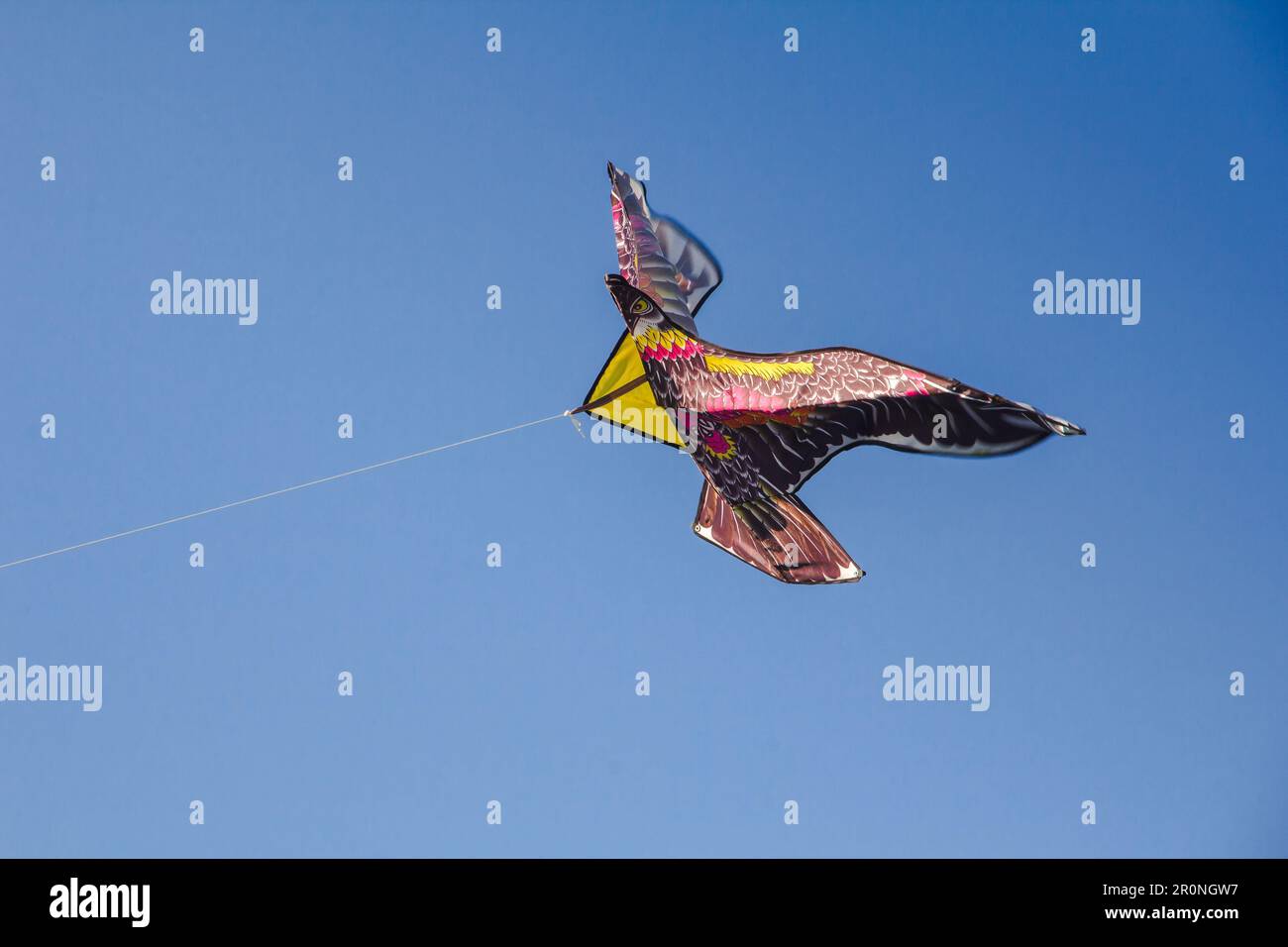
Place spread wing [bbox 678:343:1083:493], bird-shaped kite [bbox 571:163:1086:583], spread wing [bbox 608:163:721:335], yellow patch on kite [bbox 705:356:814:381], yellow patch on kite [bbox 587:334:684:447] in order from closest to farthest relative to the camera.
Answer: spread wing [bbox 678:343:1083:493], bird-shaped kite [bbox 571:163:1086:583], yellow patch on kite [bbox 705:356:814:381], spread wing [bbox 608:163:721:335], yellow patch on kite [bbox 587:334:684:447]

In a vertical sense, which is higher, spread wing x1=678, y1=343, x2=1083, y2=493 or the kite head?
the kite head

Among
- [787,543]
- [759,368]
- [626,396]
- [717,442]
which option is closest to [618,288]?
[759,368]

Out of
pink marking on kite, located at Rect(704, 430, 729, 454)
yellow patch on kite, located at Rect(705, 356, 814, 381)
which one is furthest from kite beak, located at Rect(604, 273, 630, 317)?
pink marking on kite, located at Rect(704, 430, 729, 454)

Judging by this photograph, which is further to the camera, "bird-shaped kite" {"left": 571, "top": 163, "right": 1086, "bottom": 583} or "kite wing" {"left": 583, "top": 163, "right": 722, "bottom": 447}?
"kite wing" {"left": 583, "top": 163, "right": 722, "bottom": 447}

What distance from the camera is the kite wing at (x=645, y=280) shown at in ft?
32.2

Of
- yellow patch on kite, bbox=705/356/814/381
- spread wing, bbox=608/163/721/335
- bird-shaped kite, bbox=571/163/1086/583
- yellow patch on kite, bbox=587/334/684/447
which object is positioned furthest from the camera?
yellow patch on kite, bbox=587/334/684/447

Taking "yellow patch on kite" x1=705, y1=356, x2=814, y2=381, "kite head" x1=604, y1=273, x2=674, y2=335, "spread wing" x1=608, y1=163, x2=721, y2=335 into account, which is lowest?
"yellow patch on kite" x1=705, y1=356, x2=814, y2=381

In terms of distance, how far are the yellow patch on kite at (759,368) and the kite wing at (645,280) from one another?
312 mm

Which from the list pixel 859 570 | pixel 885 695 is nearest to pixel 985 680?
pixel 885 695

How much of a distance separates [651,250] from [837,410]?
73.4 inches

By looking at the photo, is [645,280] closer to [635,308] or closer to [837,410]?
[635,308]

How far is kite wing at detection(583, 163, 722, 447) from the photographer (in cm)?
981

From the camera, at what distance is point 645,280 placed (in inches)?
385

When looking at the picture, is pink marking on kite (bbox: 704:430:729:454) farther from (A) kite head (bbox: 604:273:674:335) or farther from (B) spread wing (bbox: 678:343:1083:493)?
(A) kite head (bbox: 604:273:674:335)
